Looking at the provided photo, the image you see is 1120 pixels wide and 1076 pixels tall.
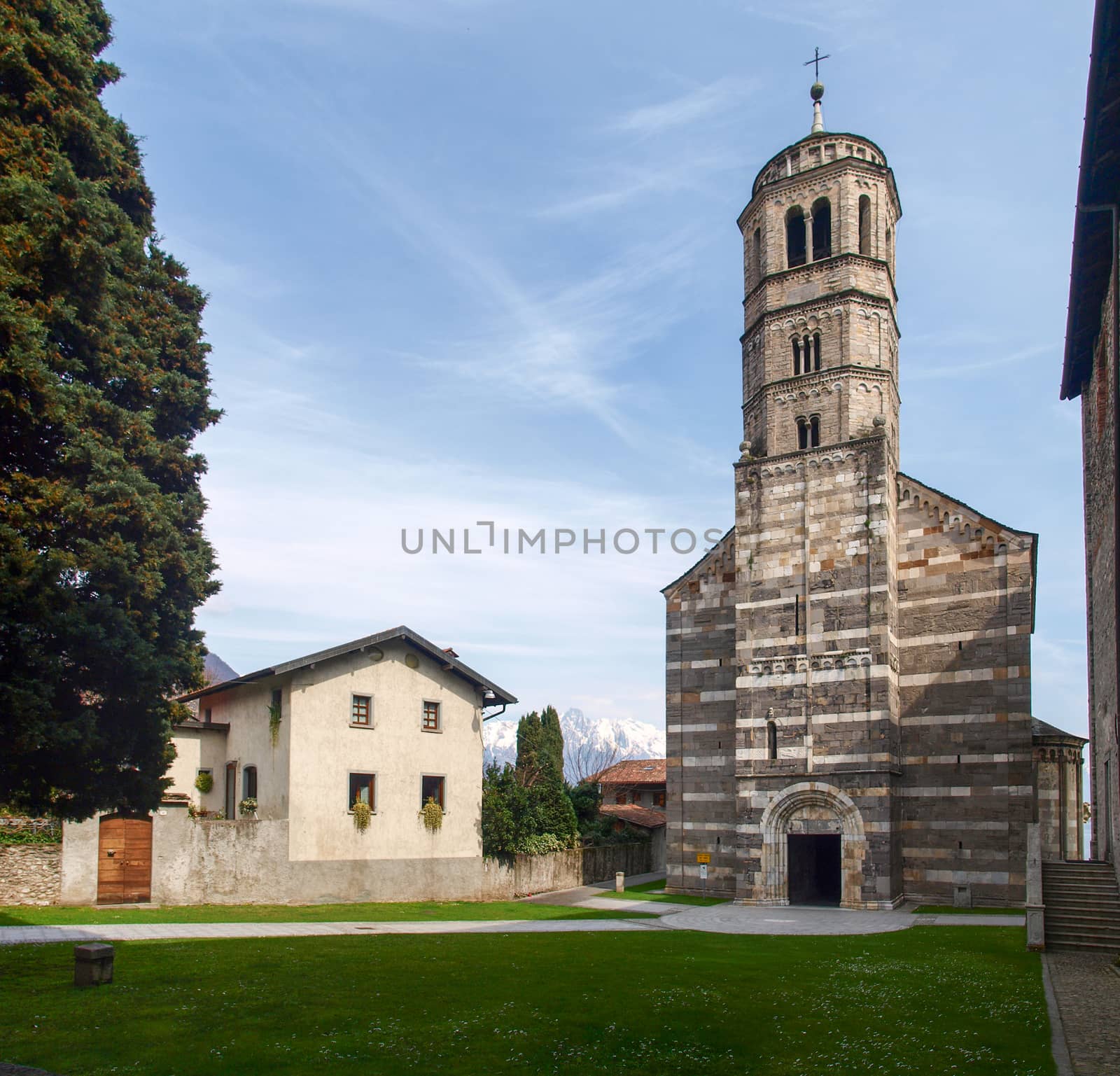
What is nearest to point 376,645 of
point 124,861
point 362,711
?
point 362,711

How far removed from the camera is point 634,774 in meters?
64.2

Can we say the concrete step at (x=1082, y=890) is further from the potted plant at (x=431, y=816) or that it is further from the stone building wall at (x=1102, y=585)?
the potted plant at (x=431, y=816)

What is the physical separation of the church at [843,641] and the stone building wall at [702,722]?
86mm

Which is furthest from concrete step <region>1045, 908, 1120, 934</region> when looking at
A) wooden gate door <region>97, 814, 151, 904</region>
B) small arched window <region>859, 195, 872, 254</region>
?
small arched window <region>859, 195, 872, 254</region>

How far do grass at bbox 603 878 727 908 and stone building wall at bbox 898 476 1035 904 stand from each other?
24.3 ft

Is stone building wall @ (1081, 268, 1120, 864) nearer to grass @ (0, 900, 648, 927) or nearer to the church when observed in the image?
the church

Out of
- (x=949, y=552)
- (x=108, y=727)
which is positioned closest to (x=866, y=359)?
(x=949, y=552)

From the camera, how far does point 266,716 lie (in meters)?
34.2

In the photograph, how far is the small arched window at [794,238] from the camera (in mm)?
41000

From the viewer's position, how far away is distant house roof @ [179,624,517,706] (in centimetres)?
3272

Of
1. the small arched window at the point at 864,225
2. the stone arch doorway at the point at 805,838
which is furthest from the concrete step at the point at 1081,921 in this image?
the small arched window at the point at 864,225

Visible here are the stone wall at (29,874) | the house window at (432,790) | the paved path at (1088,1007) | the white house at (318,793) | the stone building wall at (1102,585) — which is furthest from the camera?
→ the house window at (432,790)

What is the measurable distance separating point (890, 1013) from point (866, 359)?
94.5 feet

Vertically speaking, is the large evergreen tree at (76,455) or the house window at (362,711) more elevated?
the large evergreen tree at (76,455)
